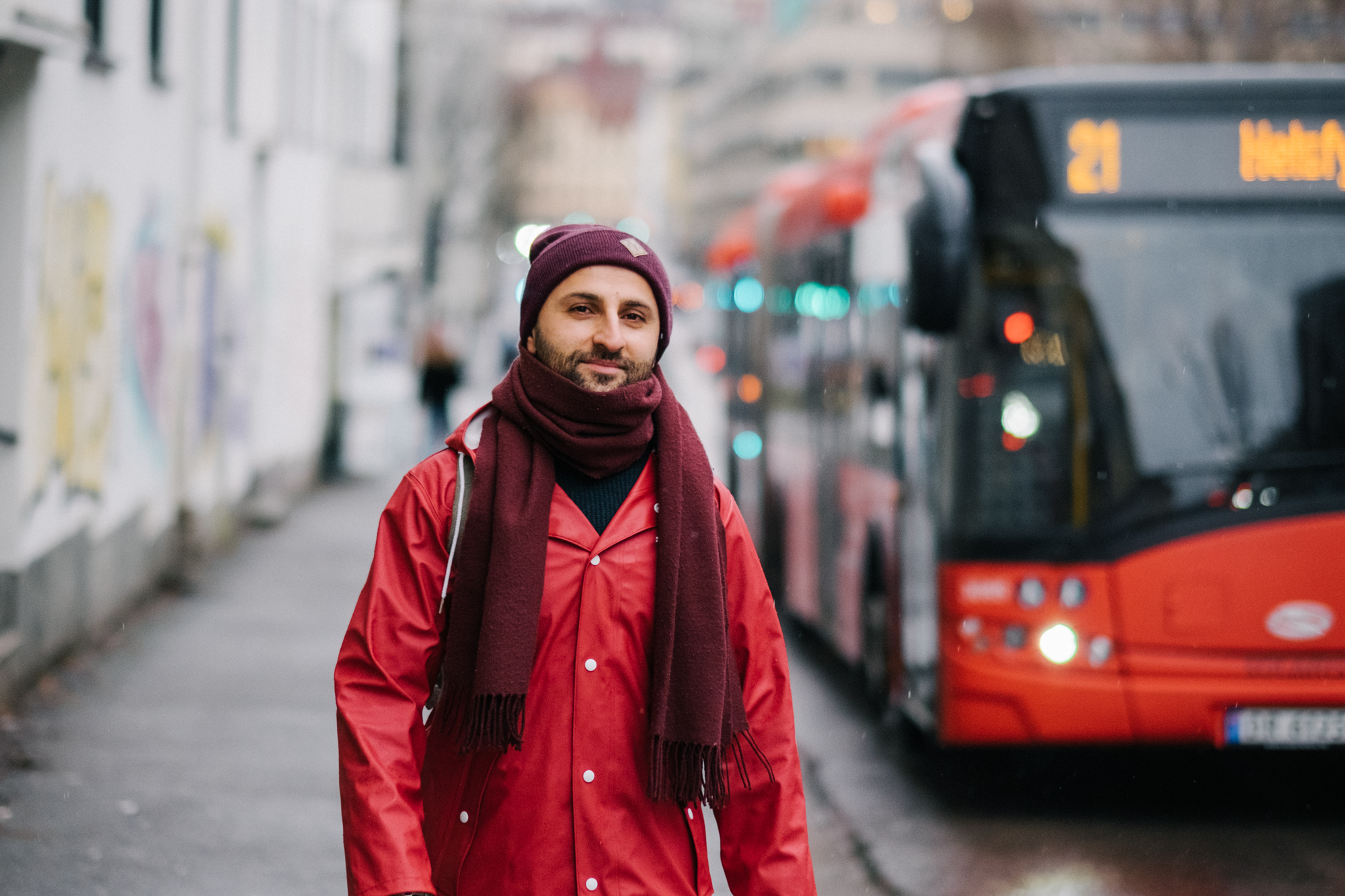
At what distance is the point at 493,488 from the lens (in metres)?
2.99

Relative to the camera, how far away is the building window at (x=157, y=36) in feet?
41.8

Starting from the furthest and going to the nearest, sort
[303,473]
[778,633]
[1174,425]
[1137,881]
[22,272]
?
1. [303,473]
2. [22,272]
3. [1174,425]
4. [1137,881]
5. [778,633]

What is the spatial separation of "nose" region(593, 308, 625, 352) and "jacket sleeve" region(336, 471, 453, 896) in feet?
1.08

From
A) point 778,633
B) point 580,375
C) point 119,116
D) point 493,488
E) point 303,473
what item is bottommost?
point 303,473

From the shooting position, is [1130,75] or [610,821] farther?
[1130,75]

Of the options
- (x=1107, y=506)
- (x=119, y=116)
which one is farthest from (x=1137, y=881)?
(x=119, y=116)

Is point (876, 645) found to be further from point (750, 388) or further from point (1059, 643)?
point (750, 388)

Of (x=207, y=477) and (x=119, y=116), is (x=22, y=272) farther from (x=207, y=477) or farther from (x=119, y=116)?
(x=207, y=477)

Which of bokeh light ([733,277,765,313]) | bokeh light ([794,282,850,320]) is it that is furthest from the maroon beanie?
bokeh light ([733,277,765,313])

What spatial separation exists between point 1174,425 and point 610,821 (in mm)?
4491

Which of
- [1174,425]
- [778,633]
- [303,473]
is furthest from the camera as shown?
[303,473]

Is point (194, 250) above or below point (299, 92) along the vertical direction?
below

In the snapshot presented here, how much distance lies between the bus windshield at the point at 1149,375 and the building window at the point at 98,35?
5627mm

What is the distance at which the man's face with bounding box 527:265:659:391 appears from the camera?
299 centimetres
